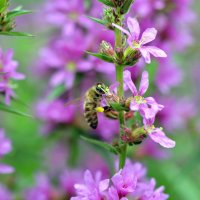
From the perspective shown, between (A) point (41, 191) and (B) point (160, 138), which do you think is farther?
(A) point (41, 191)

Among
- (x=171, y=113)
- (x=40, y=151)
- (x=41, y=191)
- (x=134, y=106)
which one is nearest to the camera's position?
(x=134, y=106)

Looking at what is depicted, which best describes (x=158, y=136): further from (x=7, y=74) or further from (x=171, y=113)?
(x=171, y=113)

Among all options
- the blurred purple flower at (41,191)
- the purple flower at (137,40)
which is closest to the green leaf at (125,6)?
the purple flower at (137,40)

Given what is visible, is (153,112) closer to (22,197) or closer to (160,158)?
(22,197)

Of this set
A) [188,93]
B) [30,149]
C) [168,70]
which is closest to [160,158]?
[168,70]

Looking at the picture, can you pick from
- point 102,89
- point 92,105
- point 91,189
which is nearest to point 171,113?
point 92,105

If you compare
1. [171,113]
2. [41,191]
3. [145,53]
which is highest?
[171,113]

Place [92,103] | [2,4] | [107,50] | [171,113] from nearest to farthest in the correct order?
1. [107,50]
2. [2,4]
3. [92,103]
4. [171,113]

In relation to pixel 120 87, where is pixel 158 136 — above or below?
below
